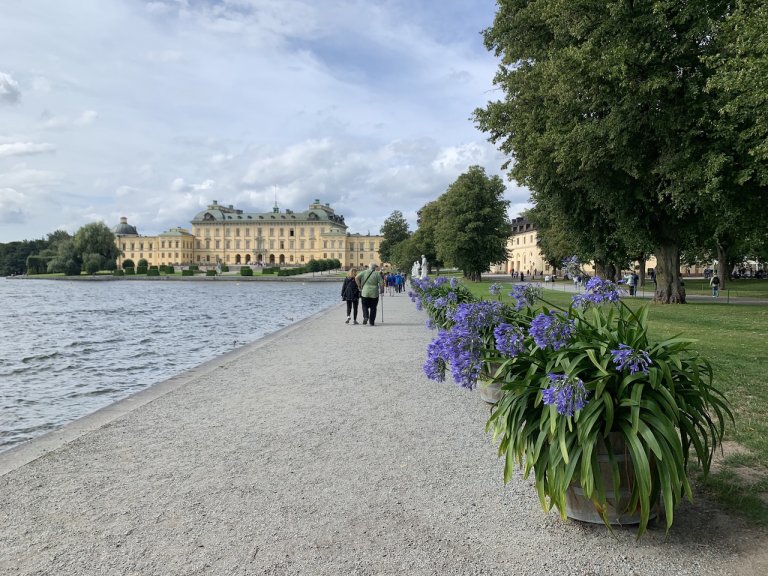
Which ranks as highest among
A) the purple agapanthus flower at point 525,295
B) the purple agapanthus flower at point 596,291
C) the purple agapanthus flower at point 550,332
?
the purple agapanthus flower at point 596,291

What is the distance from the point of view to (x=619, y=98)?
58.9ft

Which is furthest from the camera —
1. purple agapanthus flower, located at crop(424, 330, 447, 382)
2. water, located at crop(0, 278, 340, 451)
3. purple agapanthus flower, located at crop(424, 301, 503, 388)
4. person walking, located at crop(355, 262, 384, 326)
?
person walking, located at crop(355, 262, 384, 326)

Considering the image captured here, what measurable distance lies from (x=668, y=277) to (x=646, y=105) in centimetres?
929

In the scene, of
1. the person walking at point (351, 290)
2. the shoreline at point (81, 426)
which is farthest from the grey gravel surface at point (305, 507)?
the person walking at point (351, 290)

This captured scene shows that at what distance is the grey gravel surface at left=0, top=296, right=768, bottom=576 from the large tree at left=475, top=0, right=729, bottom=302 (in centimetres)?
1362

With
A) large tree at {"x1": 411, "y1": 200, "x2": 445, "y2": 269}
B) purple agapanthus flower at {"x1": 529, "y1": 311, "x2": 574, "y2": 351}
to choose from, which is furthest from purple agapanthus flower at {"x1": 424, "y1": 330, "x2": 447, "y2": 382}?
large tree at {"x1": 411, "y1": 200, "x2": 445, "y2": 269}

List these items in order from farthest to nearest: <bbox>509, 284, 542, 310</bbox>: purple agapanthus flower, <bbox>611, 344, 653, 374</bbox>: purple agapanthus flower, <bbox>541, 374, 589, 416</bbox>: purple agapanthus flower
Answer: <bbox>509, 284, 542, 310</bbox>: purple agapanthus flower < <bbox>611, 344, 653, 374</bbox>: purple agapanthus flower < <bbox>541, 374, 589, 416</bbox>: purple agapanthus flower

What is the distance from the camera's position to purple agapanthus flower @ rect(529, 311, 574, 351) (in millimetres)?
3779

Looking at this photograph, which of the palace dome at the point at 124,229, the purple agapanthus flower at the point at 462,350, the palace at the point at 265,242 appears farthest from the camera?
the palace dome at the point at 124,229

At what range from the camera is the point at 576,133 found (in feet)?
58.4

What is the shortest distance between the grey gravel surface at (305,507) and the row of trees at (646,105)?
Result: 42.9ft

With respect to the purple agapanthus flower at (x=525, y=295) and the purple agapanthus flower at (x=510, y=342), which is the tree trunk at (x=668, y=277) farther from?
the purple agapanthus flower at (x=510, y=342)

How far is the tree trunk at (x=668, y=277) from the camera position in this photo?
24391 millimetres

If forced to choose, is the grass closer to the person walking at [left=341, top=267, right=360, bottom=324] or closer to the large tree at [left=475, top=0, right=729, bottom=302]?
the large tree at [left=475, top=0, right=729, bottom=302]
